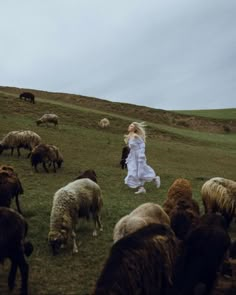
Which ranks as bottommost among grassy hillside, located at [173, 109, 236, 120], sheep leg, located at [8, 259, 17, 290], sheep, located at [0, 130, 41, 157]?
sheep leg, located at [8, 259, 17, 290]

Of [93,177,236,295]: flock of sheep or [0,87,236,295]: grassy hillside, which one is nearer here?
[93,177,236,295]: flock of sheep

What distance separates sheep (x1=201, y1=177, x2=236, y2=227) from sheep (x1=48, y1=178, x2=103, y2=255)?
3.15 meters

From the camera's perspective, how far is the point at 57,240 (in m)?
9.91

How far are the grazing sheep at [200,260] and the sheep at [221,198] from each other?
4212 mm

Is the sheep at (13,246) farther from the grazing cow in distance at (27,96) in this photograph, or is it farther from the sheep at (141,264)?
the grazing cow in distance at (27,96)

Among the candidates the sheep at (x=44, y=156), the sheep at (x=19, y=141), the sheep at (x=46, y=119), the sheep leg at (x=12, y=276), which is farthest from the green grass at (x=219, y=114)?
the sheep leg at (x=12, y=276)

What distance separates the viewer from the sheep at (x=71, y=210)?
10031 millimetres

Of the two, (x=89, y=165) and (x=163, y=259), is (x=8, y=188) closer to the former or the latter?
(x=163, y=259)

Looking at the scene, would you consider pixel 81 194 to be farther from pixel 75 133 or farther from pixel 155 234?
pixel 75 133

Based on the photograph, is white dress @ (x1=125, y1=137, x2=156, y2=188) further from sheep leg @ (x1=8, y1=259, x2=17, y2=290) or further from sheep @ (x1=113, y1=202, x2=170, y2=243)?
sheep leg @ (x1=8, y1=259, x2=17, y2=290)

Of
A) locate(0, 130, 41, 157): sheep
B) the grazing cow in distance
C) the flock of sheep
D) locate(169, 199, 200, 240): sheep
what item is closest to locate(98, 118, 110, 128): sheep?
the grazing cow in distance

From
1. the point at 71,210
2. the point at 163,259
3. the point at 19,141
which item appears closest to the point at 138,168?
the point at 19,141

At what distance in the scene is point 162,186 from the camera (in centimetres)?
1814

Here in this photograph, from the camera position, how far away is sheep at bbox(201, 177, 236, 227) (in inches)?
492
